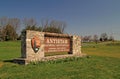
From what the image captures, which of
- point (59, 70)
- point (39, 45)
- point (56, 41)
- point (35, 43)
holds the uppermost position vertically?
point (56, 41)

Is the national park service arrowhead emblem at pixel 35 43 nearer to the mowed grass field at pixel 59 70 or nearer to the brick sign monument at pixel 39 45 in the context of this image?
the brick sign monument at pixel 39 45

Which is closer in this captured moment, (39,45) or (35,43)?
(35,43)

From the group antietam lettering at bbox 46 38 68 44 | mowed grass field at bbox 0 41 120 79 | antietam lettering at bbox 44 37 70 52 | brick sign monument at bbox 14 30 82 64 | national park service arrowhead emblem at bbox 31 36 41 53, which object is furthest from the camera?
antietam lettering at bbox 46 38 68 44

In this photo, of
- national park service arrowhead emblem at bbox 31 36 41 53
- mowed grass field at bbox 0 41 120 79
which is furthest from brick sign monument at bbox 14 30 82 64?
mowed grass field at bbox 0 41 120 79

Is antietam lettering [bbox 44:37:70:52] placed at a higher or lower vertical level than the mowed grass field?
higher

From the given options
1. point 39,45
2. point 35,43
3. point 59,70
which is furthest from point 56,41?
point 59,70

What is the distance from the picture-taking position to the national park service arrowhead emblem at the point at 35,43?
12.6 meters

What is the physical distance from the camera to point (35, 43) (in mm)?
12781

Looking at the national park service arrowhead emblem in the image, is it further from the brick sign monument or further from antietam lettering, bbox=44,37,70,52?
antietam lettering, bbox=44,37,70,52

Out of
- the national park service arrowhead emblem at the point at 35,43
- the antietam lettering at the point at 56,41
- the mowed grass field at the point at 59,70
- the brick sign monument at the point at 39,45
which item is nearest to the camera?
the mowed grass field at the point at 59,70

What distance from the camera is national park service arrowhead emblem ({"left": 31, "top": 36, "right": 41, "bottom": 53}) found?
495 inches

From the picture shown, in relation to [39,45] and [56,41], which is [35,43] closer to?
[39,45]

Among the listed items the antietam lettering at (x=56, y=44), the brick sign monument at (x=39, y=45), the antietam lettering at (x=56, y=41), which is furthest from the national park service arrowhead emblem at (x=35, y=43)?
the antietam lettering at (x=56, y=41)

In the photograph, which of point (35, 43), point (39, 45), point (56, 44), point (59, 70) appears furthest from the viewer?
point (56, 44)
